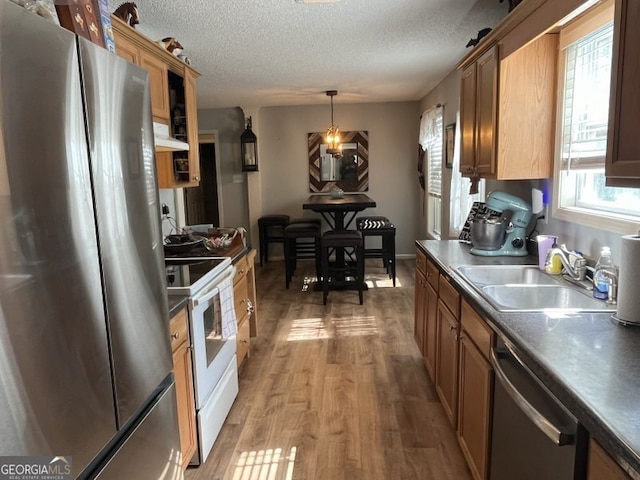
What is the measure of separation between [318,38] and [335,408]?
246 cm

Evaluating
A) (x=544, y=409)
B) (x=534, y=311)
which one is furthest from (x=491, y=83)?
(x=544, y=409)

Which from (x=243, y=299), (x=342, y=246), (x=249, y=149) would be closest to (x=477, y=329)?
(x=243, y=299)

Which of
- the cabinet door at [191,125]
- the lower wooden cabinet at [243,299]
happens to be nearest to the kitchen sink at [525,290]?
the lower wooden cabinet at [243,299]

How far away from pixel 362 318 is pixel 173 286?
2381mm

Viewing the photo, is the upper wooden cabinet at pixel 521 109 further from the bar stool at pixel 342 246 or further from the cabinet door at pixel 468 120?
the bar stool at pixel 342 246

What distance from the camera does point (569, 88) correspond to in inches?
88.2

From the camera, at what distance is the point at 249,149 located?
20.3 ft

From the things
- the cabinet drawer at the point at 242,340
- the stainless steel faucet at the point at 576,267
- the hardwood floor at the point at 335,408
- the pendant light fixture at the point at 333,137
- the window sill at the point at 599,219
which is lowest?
the hardwood floor at the point at 335,408

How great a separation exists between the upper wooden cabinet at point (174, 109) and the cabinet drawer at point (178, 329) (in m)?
1.12

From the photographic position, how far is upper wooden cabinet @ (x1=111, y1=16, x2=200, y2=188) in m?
2.61

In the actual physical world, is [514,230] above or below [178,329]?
above

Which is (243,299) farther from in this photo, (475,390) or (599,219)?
(599,219)

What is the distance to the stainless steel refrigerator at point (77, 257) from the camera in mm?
793

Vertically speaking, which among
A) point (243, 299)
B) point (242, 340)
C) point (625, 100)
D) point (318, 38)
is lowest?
point (242, 340)
